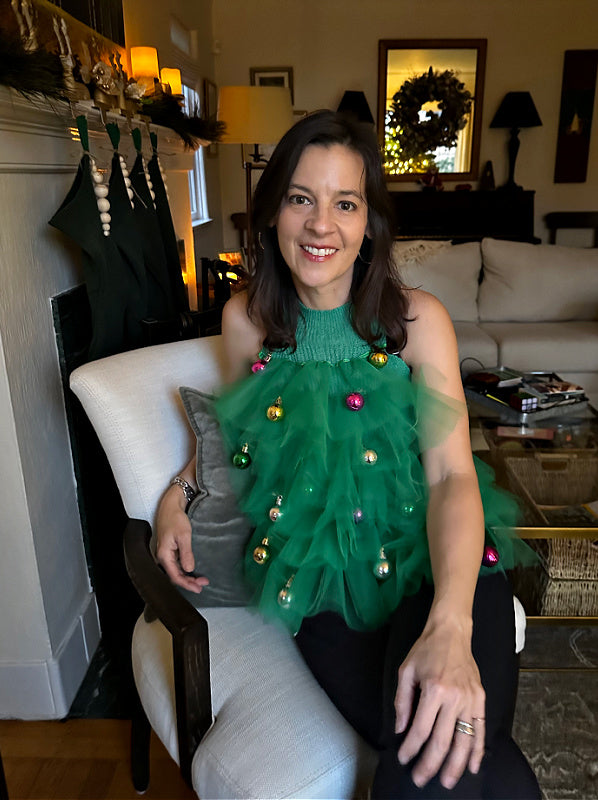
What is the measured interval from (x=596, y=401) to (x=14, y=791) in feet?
9.44

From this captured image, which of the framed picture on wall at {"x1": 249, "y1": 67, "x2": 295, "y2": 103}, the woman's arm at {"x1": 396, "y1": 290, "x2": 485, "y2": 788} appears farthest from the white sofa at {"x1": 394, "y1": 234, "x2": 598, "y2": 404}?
the framed picture on wall at {"x1": 249, "y1": 67, "x2": 295, "y2": 103}

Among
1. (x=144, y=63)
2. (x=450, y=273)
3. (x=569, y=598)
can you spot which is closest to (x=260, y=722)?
(x=569, y=598)

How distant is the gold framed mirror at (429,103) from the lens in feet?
18.2

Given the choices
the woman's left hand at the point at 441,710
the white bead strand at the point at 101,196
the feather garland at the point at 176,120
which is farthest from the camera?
the feather garland at the point at 176,120

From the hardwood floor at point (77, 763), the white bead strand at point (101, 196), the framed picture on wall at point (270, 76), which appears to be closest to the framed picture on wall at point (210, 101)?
the framed picture on wall at point (270, 76)

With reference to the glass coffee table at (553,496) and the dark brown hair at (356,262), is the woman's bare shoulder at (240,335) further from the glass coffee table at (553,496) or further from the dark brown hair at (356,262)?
the glass coffee table at (553,496)

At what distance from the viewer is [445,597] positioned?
0.85m

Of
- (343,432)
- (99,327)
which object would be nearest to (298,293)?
(343,432)

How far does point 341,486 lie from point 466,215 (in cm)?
505

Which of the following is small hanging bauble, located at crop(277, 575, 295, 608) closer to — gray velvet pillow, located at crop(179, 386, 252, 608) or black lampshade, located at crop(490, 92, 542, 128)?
gray velvet pillow, located at crop(179, 386, 252, 608)

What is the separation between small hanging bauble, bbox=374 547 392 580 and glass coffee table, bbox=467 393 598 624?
540 mm

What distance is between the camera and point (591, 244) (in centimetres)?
607

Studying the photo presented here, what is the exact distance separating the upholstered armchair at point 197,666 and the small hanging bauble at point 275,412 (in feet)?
0.51

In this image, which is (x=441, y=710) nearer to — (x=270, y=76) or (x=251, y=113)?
(x=251, y=113)
